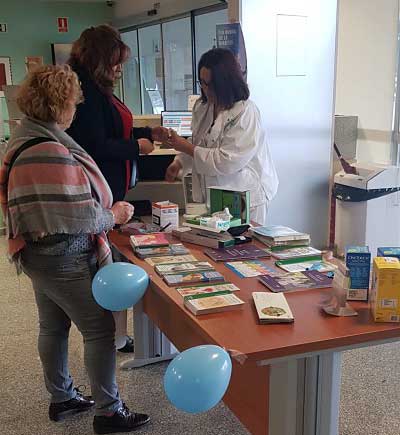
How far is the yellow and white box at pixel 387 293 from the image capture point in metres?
1.39

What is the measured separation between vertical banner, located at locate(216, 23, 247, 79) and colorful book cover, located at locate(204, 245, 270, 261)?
5.51 feet

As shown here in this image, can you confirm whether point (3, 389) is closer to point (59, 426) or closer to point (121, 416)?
point (59, 426)

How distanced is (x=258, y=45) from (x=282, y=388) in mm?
2847

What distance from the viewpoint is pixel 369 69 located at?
4613mm

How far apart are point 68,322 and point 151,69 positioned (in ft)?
22.7

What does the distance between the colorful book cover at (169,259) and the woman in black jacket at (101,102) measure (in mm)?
579

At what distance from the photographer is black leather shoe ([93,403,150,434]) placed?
2.10 m

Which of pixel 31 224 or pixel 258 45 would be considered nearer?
pixel 31 224

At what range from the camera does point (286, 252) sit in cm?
200

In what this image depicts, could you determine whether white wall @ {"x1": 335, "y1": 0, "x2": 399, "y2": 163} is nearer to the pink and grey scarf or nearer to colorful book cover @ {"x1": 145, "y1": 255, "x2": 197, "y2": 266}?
colorful book cover @ {"x1": 145, "y1": 255, "x2": 197, "y2": 266}

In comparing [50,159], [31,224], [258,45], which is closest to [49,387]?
[31,224]

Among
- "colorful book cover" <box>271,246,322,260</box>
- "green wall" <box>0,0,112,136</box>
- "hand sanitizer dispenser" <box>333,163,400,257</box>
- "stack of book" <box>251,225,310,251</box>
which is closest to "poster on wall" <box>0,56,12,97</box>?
"green wall" <box>0,0,112,136</box>

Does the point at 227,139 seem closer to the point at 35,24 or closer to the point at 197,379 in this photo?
the point at 197,379

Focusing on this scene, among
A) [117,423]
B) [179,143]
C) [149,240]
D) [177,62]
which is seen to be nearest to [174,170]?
[179,143]
